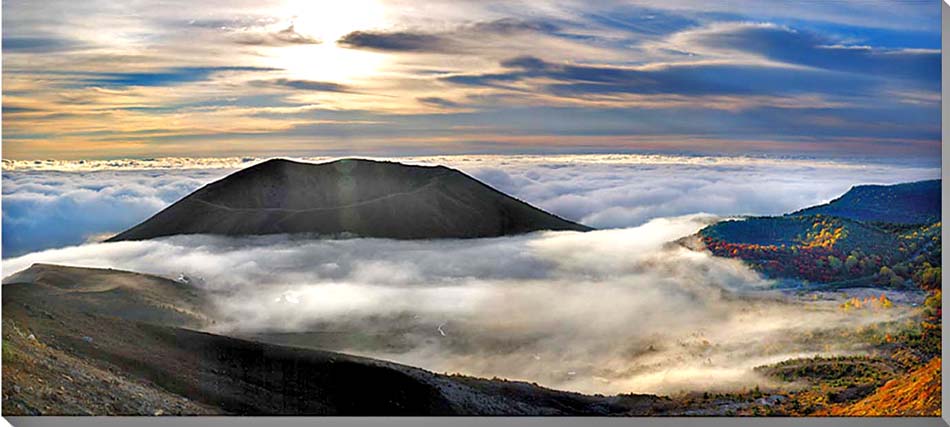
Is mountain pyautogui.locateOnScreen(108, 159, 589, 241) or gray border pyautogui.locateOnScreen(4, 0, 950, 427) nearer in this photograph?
gray border pyautogui.locateOnScreen(4, 0, 950, 427)

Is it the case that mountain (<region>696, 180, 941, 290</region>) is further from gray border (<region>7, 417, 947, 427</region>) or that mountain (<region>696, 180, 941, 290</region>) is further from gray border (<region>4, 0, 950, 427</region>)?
gray border (<region>7, 417, 947, 427</region>)

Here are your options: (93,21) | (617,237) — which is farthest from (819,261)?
(93,21)

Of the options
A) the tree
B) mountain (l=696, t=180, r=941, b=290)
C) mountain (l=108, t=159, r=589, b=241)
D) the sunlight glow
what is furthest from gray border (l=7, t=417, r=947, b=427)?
the sunlight glow

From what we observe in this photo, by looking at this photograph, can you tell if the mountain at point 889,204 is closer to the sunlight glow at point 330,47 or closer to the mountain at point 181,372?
the mountain at point 181,372

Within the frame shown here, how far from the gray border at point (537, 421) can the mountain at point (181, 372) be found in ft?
0.20

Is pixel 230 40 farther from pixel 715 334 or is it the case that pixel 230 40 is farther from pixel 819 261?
pixel 819 261

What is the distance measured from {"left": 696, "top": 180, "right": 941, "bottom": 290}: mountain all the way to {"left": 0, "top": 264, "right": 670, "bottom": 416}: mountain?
135cm

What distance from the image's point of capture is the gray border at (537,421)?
21.8ft

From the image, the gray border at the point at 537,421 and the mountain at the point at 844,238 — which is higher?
the mountain at the point at 844,238

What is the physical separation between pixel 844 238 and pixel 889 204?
1.33ft

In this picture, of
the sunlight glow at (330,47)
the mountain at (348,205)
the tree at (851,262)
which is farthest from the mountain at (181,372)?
the sunlight glow at (330,47)

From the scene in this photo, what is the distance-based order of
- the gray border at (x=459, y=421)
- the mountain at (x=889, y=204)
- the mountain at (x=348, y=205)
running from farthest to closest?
the mountain at (x=348, y=205), the mountain at (x=889, y=204), the gray border at (x=459, y=421)

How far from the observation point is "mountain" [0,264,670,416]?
671 centimetres

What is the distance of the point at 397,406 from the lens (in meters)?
6.91
